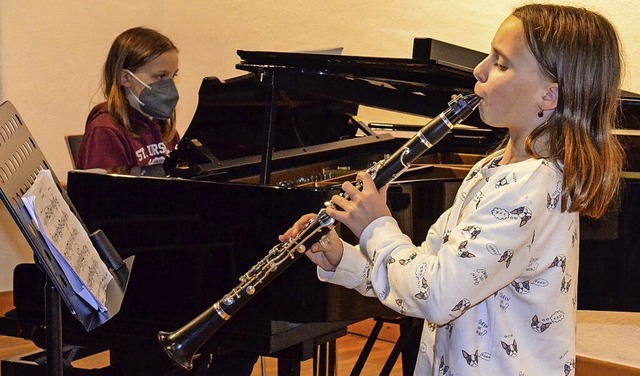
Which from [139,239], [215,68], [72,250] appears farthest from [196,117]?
[215,68]

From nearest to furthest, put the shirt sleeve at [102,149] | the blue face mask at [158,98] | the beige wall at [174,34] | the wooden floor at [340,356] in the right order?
the shirt sleeve at [102,149] → the blue face mask at [158,98] → the wooden floor at [340,356] → the beige wall at [174,34]

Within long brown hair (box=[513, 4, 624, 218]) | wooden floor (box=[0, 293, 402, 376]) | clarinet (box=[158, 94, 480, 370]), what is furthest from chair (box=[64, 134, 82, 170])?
long brown hair (box=[513, 4, 624, 218])

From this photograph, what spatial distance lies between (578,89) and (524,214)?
24 cm

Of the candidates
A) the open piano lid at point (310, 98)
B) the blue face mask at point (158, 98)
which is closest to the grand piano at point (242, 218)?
the open piano lid at point (310, 98)

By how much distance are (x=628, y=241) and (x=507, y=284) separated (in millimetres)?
1093

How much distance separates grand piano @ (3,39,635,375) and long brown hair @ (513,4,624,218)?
671 mm

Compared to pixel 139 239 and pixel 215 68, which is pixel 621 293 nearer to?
pixel 139 239

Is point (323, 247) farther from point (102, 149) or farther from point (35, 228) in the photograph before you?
point (102, 149)

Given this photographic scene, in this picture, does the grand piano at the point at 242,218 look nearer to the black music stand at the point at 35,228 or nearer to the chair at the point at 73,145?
the black music stand at the point at 35,228

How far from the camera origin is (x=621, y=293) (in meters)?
2.55

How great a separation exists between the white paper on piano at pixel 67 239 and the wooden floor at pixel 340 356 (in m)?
1.97

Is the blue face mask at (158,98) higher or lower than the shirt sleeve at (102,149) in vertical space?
higher

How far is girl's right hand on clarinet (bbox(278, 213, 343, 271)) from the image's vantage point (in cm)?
173

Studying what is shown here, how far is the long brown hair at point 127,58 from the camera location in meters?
3.21
